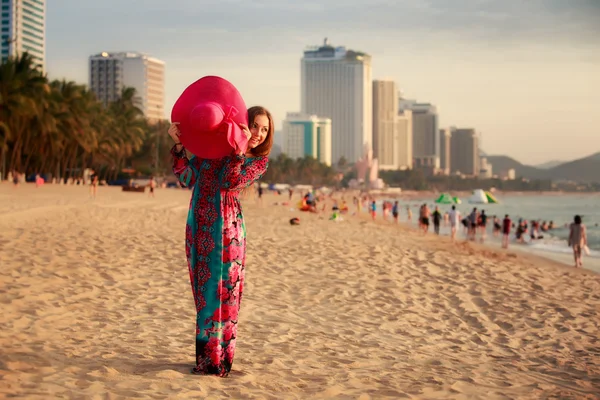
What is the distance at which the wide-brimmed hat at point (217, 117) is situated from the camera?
14.1 ft

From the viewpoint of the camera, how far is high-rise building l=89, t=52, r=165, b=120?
18525cm

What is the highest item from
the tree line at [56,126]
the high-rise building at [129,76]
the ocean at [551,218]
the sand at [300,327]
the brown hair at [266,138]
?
the high-rise building at [129,76]

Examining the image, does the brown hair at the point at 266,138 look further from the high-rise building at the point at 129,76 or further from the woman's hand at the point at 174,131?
the high-rise building at the point at 129,76

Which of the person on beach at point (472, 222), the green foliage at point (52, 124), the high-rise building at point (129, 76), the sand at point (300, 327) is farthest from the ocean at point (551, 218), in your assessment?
the high-rise building at point (129, 76)

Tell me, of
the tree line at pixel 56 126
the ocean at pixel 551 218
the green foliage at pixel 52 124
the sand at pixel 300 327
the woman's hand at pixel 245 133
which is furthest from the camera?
the tree line at pixel 56 126

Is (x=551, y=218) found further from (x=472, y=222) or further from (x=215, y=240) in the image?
(x=215, y=240)

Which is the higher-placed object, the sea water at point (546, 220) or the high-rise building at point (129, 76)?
the high-rise building at point (129, 76)

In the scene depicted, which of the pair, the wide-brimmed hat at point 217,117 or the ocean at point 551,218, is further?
the ocean at point 551,218

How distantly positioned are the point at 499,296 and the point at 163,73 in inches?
7637

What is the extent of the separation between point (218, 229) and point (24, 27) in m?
166

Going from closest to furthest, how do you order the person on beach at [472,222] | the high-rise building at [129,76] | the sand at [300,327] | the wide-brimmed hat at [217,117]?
the wide-brimmed hat at [217,117]
the sand at [300,327]
the person on beach at [472,222]
the high-rise building at [129,76]

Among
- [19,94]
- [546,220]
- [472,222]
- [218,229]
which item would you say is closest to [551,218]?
[546,220]

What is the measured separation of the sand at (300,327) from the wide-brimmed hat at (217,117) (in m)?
1.46

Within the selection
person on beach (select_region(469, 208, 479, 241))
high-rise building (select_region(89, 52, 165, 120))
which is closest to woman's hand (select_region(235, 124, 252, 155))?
person on beach (select_region(469, 208, 479, 241))
